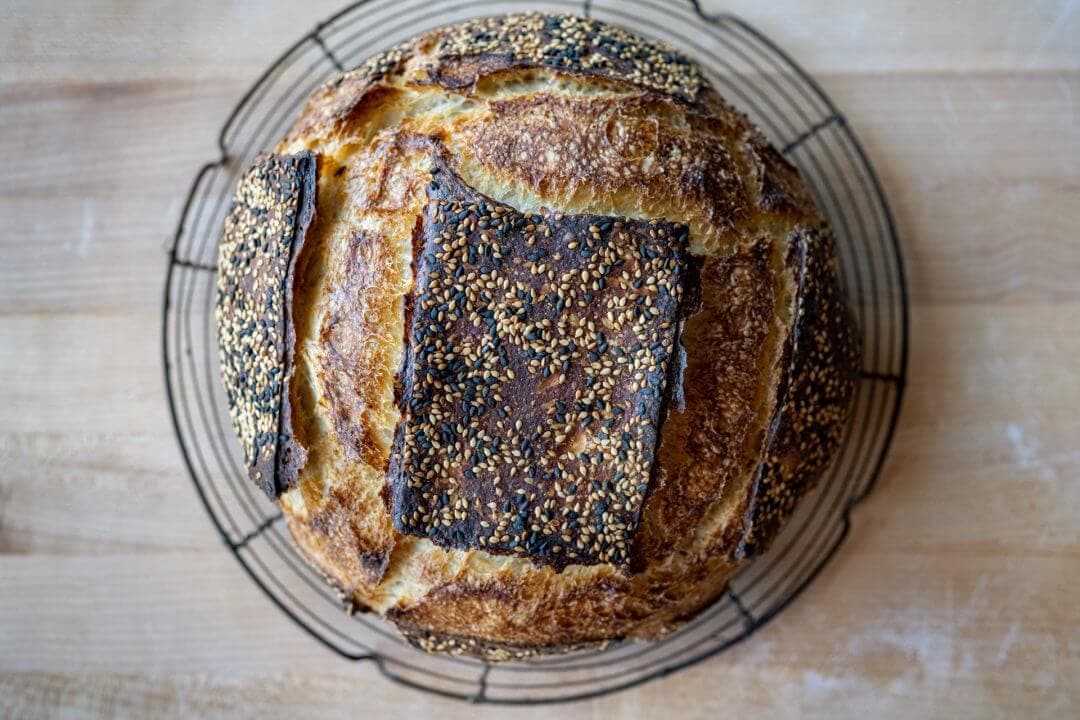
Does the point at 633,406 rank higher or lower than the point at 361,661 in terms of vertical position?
higher

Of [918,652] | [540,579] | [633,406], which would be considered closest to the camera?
[633,406]

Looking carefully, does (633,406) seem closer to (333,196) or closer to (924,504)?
(333,196)

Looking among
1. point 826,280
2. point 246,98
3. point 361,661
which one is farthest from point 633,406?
point 246,98

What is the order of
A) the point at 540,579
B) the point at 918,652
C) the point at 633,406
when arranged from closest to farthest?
the point at 633,406 → the point at 540,579 → the point at 918,652

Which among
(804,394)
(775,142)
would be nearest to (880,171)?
(775,142)

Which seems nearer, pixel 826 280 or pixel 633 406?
pixel 633 406
